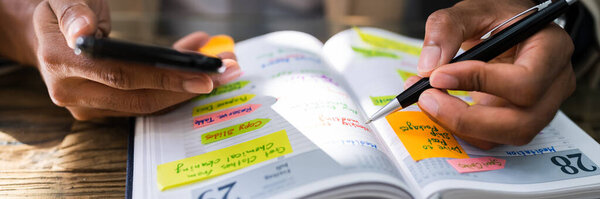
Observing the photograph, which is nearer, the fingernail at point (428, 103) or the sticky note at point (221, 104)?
the fingernail at point (428, 103)

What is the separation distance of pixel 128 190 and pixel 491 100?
1.58 feet

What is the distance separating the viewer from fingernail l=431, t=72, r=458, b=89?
1.55ft

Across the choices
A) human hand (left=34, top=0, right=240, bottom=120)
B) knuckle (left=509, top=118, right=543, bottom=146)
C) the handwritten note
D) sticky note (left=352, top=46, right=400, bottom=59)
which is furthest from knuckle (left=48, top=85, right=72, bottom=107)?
knuckle (left=509, top=118, right=543, bottom=146)

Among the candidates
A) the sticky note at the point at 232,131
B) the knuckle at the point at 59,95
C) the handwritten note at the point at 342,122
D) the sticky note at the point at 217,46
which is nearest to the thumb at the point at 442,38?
the handwritten note at the point at 342,122

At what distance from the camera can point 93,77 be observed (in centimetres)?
50

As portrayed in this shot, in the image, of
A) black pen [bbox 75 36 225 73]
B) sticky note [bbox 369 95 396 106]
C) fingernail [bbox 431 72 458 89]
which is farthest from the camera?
sticky note [bbox 369 95 396 106]

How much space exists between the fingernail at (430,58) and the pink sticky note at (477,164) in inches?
4.5

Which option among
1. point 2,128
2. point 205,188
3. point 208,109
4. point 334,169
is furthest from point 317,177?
point 2,128

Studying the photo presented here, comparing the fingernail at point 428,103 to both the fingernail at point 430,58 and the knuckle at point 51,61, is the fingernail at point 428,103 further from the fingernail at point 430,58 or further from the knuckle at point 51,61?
the knuckle at point 51,61

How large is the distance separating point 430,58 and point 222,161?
279mm

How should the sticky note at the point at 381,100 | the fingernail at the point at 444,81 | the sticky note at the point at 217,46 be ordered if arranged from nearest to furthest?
1. the fingernail at the point at 444,81
2. the sticky note at the point at 381,100
3. the sticky note at the point at 217,46

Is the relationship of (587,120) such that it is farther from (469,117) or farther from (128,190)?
(128,190)

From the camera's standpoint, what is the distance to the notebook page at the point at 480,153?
45 cm

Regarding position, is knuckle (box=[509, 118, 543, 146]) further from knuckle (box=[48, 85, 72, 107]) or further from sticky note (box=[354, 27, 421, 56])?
knuckle (box=[48, 85, 72, 107])
